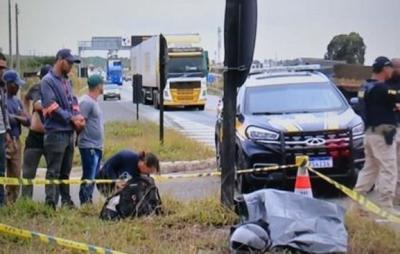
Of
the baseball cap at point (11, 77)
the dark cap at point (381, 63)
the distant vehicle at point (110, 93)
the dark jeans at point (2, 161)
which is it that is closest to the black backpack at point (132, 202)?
the dark jeans at point (2, 161)

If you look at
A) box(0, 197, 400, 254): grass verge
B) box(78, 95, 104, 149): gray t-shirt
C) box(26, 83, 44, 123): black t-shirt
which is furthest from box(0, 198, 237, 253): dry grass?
box(26, 83, 44, 123): black t-shirt

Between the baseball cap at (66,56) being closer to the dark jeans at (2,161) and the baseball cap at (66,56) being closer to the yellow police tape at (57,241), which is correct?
the dark jeans at (2,161)

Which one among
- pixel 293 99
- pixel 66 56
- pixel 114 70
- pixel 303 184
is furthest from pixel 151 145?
pixel 114 70

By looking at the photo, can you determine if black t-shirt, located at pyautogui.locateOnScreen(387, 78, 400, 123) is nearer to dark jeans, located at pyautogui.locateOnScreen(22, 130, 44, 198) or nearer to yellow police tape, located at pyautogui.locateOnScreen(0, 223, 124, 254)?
dark jeans, located at pyautogui.locateOnScreen(22, 130, 44, 198)

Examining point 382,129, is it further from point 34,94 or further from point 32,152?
point 34,94

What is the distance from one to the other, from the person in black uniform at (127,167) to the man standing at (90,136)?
234 millimetres

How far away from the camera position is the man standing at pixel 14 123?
781cm

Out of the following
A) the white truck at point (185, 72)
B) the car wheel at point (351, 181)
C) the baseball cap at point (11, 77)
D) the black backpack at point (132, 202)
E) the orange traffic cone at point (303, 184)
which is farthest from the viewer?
the white truck at point (185, 72)

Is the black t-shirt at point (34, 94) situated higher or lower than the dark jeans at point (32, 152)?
higher

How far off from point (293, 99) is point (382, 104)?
2.23 meters

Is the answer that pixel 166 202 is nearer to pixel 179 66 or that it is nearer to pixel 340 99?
pixel 340 99

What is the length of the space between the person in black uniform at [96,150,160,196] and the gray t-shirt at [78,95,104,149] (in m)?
0.39

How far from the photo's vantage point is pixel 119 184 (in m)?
6.99

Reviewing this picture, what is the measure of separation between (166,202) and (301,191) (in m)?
1.45
